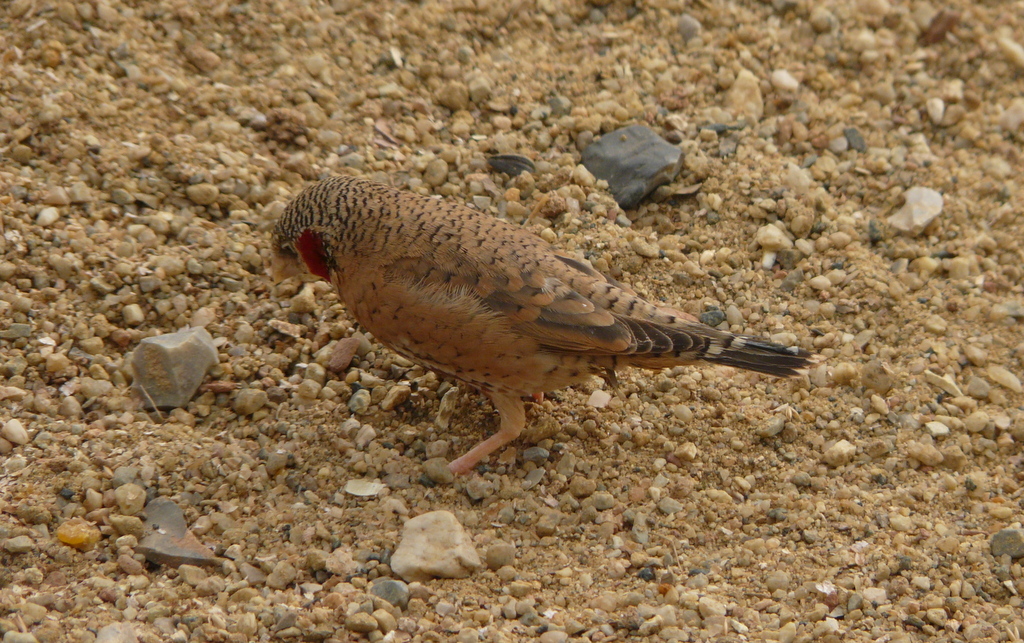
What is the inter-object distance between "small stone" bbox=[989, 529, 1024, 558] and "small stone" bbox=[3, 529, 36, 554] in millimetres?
4001

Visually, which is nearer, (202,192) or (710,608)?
(710,608)

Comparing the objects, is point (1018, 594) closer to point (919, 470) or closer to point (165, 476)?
point (919, 470)

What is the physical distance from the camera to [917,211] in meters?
6.18

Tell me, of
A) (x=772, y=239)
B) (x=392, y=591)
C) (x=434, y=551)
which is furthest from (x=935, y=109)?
(x=392, y=591)

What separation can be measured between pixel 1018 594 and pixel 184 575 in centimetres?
342

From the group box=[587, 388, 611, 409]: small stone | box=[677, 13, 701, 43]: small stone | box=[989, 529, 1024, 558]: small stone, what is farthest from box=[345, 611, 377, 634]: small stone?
box=[677, 13, 701, 43]: small stone

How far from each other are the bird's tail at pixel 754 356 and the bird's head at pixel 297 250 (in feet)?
6.17

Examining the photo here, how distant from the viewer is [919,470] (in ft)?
16.3

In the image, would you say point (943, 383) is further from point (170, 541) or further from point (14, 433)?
point (14, 433)

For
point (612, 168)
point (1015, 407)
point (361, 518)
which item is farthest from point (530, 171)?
point (1015, 407)

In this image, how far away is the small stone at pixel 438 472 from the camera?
4.84 meters

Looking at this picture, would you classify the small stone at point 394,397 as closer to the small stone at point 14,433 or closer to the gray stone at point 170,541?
the gray stone at point 170,541

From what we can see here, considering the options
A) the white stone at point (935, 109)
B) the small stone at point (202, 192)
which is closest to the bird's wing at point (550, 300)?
the small stone at point (202, 192)

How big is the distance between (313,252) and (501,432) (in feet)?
4.19
